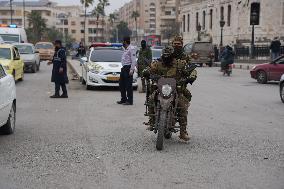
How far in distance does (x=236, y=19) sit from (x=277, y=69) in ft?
167

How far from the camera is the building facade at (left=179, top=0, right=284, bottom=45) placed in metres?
65.6

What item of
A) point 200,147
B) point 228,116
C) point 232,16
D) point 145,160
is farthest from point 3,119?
point 232,16

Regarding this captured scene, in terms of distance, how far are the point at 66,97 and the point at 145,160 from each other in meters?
8.30

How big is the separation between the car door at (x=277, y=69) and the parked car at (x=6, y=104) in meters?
14.3

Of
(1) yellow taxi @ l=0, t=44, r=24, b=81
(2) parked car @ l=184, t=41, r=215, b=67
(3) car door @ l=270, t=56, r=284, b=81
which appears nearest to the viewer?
(1) yellow taxi @ l=0, t=44, r=24, b=81

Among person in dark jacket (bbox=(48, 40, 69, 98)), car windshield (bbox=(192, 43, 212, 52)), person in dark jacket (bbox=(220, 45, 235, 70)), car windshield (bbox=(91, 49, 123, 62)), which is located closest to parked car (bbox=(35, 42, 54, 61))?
car windshield (bbox=(192, 43, 212, 52))

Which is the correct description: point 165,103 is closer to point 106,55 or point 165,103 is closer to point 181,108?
point 181,108

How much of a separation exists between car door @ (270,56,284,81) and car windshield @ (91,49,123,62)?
680 centimetres

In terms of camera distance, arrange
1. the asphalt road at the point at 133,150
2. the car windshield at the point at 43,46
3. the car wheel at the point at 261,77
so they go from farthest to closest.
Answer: the car windshield at the point at 43,46, the car wheel at the point at 261,77, the asphalt road at the point at 133,150

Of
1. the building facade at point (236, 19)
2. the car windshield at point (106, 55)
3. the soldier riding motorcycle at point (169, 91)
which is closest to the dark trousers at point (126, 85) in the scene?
the car windshield at point (106, 55)

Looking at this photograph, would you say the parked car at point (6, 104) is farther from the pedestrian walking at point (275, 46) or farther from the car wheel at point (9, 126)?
the pedestrian walking at point (275, 46)

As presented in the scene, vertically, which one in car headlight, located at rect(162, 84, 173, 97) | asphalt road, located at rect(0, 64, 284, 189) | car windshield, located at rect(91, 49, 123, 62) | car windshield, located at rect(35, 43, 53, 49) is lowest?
asphalt road, located at rect(0, 64, 284, 189)

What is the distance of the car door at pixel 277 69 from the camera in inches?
813

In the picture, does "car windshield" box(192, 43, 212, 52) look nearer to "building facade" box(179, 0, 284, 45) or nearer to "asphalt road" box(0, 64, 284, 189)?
"building facade" box(179, 0, 284, 45)
